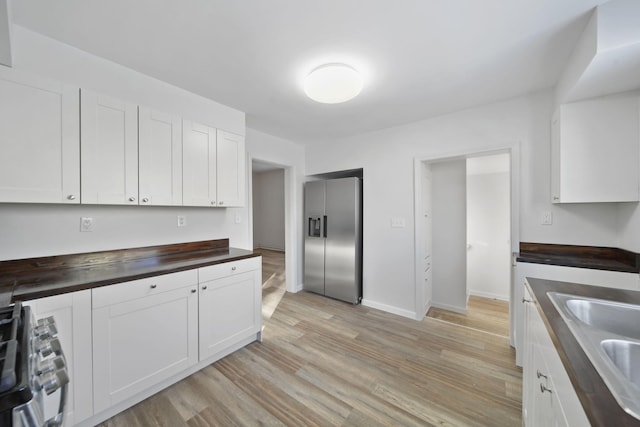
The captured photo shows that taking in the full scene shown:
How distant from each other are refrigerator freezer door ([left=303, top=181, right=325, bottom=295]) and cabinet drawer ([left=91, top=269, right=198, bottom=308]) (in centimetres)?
201

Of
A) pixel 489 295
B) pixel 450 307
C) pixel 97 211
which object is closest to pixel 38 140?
pixel 97 211

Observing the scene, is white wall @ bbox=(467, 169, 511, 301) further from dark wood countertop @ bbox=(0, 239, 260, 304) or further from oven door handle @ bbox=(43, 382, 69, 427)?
oven door handle @ bbox=(43, 382, 69, 427)

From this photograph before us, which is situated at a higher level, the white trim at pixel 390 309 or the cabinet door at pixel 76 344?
the cabinet door at pixel 76 344

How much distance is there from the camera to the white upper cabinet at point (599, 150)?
5.38ft

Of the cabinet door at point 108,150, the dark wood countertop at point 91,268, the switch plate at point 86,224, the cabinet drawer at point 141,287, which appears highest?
the cabinet door at point 108,150

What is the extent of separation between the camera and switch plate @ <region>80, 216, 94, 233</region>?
1732 mm

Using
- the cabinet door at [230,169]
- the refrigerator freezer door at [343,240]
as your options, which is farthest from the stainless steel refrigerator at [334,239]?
the cabinet door at [230,169]

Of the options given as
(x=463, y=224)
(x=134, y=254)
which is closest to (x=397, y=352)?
(x=463, y=224)

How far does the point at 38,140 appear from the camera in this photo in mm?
1441

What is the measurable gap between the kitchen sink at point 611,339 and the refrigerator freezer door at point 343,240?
2.23 metres

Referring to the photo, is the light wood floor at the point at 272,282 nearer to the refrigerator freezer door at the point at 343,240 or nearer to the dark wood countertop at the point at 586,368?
the refrigerator freezer door at the point at 343,240

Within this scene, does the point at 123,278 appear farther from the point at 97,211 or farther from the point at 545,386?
the point at 545,386

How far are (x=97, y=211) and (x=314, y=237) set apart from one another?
2.48 meters

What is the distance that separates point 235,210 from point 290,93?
140cm
